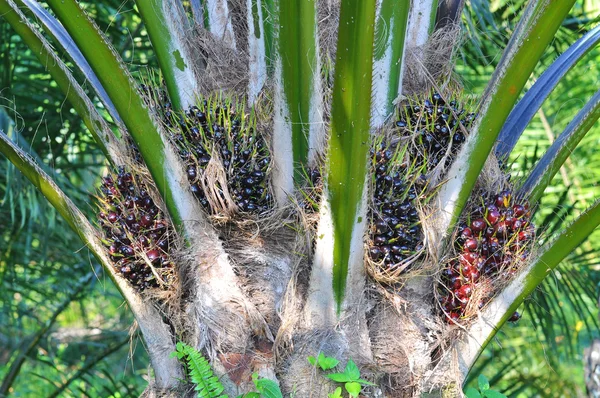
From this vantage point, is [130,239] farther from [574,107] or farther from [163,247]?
[574,107]

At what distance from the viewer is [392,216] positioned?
146 centimetres

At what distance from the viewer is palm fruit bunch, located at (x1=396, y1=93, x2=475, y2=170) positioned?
156 cm

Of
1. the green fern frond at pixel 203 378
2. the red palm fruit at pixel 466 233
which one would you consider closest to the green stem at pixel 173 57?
the green fern frond at pixel 203 378

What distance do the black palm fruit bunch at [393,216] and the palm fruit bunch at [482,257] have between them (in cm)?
11

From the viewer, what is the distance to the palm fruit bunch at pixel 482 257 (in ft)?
4.95

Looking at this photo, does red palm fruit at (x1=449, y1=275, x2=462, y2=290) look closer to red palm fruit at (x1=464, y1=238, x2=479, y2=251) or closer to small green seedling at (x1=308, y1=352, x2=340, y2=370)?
red palm fruit at (x1=464, y1=238, x2=479, y2=251)

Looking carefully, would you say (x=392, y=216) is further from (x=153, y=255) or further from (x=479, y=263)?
(x=153, y=255)

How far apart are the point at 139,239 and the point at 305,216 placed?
38cm

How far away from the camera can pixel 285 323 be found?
4.84 feet

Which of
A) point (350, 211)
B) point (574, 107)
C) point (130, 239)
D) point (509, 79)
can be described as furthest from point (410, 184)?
point (574, 107)

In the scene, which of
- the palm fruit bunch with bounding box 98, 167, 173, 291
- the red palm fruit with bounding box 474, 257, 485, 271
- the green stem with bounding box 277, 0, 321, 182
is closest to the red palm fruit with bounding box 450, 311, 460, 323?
the red palm fruit with bounding box 474, 257, 485, 271

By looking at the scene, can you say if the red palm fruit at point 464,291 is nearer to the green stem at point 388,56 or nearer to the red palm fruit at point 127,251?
the green stem at point 388,56

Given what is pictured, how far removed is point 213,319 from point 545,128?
302 cm

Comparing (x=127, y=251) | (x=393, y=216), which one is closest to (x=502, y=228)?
(x=393, y=216)
